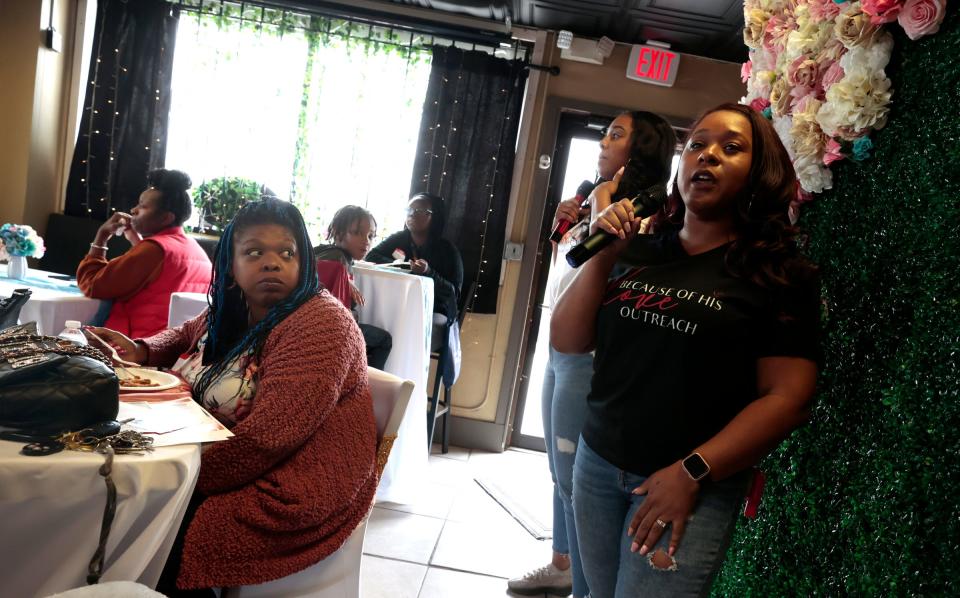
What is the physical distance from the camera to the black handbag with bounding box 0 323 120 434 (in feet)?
3.52

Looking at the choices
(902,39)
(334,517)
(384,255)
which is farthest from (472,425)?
(902,39)

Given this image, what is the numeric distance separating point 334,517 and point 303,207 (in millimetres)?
3397

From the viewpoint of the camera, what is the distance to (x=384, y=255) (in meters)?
4.31

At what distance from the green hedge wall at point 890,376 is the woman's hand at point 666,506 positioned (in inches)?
13.7

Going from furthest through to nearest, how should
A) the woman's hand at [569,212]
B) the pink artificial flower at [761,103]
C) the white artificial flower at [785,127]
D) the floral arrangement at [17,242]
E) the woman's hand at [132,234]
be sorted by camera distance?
1. the woman's hand at [132,234]
2. the floral arrangement at [17,242]
3. the woman's hand at [569,212]
4. the pink artificial flower at [761,103]
5. the white artificial flower at [785,127]

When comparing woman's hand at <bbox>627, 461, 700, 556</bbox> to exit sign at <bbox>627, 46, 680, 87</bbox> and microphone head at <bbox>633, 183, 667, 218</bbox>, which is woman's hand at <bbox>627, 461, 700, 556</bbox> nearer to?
microphone head at <bbox>633, 183, 667, 218</bbox>

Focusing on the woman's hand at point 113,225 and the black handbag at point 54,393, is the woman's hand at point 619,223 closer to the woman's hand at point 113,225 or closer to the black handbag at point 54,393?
the black handbag at point 54,393

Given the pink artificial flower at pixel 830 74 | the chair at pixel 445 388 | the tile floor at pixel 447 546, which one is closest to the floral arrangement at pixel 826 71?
the pink artificial flower at pixel 830 74

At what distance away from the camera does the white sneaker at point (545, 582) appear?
2607mm

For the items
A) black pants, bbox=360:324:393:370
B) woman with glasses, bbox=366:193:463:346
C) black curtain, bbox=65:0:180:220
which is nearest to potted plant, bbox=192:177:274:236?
black curtain, bbox=65:0:180:220

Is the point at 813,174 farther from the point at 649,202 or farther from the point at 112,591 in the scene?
the point at 112,591

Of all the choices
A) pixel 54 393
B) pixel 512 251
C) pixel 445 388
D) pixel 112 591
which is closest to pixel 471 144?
pixel 512 251

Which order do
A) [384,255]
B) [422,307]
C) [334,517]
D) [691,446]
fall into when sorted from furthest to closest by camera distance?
[384,255], [422,307], [334,517], [691,446]

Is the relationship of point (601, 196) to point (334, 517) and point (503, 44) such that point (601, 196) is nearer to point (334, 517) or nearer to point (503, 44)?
point (334, 517)
